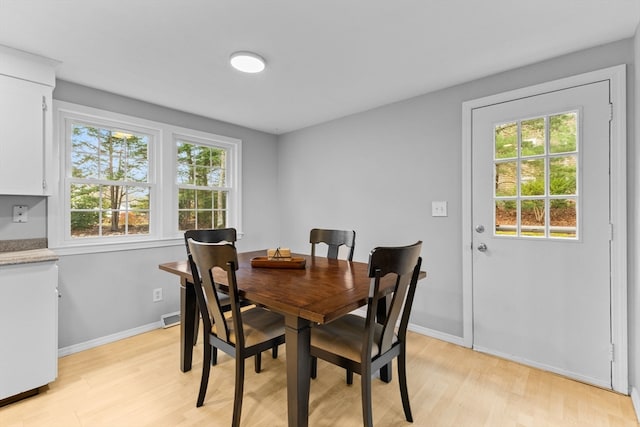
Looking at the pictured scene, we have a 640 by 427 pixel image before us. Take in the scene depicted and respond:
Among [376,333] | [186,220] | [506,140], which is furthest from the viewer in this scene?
[186,220]

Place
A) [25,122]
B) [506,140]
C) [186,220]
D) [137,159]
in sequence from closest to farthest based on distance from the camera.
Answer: [25,122] < [506,140] < [137,159] < [186,220]

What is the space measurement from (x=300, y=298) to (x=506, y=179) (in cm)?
195

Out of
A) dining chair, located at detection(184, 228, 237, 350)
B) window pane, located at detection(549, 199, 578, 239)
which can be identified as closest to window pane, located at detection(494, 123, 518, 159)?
window pane, located at detection(549, 199, 578, 239)

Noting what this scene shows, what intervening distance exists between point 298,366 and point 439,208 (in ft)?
6.38

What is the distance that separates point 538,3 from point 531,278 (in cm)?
177

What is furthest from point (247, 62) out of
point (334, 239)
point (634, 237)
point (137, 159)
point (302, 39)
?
point (634, 237)

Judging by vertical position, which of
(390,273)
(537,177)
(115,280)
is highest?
(537,177)

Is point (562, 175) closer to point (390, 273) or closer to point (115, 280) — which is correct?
point (390, 273)

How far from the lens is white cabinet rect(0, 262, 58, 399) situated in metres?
1.80

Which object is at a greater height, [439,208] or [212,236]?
[439,208]

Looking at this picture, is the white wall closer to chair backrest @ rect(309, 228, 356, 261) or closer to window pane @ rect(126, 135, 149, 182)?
window pane @ rect(126, 135, 149, 182)

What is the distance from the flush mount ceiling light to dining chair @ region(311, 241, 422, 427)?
1.64m

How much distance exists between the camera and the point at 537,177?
87.7 inches

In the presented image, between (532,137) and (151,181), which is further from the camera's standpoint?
(151,181)
